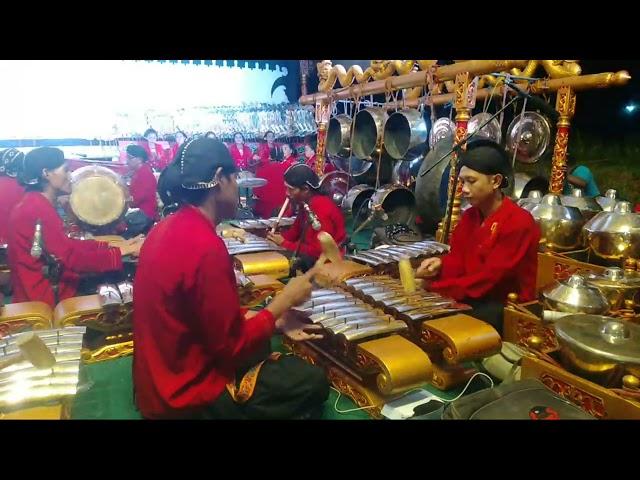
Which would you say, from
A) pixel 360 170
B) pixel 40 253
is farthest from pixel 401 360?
pixel 360 170

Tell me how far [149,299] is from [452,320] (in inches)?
61.4

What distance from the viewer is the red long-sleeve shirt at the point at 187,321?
1.67 meters

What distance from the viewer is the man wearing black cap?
2838mm

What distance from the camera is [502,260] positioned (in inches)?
112

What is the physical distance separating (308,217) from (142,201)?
2119 millimetres

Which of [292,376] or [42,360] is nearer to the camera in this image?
[42,360]

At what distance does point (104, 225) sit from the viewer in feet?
13.9

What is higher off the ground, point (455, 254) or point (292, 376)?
point (455, 254)

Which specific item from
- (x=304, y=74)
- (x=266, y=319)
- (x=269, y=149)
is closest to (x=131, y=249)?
(x=266, y=319)

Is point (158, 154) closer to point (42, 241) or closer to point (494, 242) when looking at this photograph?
point (42, 241)

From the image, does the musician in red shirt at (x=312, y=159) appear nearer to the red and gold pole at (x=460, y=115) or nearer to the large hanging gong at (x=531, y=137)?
the large hanging gong at (x=531, y=137)

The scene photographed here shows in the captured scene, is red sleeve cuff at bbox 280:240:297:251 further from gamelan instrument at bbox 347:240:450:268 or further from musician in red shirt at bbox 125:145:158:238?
musician in red shirt at bbox 125:145:158:238

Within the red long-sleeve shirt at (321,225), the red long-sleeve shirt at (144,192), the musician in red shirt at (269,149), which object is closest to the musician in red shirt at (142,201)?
the red long-sleeve shirt at (144,192)

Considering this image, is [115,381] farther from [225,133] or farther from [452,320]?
[225,133]
